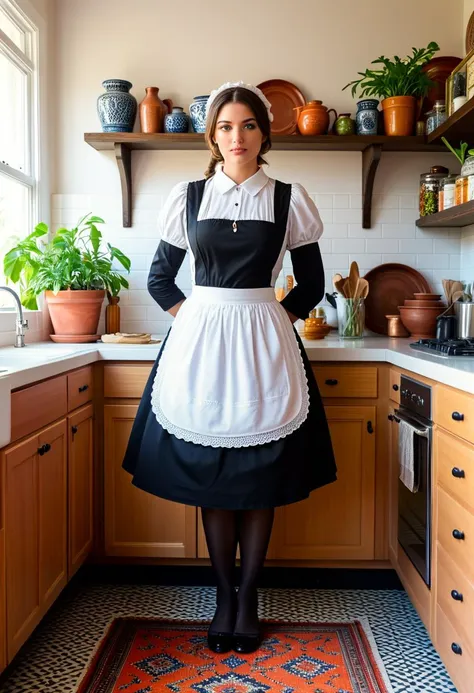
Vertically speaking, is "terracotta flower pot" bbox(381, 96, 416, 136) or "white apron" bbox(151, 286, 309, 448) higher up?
"terracotta flower pot" bbox(381, 96, 416, 136)

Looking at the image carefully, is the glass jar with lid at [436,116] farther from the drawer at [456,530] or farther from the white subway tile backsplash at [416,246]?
the drawer at [456,530]

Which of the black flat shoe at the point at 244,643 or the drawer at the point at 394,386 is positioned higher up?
the drawer at the point at 394,386

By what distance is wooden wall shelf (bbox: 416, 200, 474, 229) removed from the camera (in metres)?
2.52

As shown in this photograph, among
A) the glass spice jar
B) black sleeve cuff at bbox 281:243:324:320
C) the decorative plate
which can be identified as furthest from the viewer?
the decorative plate

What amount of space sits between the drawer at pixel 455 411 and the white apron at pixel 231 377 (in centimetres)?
38

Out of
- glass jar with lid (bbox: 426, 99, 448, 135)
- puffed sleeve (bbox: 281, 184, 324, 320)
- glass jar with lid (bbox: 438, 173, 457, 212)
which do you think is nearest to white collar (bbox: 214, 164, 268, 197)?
puffed sleeve (bbox: 281, 184, 324, 320)

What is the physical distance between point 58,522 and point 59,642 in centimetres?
38

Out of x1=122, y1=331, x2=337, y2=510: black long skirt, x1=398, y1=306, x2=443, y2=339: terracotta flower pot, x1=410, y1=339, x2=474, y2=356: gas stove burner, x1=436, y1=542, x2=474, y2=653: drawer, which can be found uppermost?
x1=398, y1=306, x2=443, y2=339: terracotta flower pot

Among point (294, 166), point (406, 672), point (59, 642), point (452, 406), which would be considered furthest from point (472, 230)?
point (59, 642)

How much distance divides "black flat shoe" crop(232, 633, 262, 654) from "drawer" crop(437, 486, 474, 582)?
2.16ft

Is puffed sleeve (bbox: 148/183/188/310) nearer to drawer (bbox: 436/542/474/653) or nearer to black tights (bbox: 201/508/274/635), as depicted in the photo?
black tights (bbox: 201/508/274/635)

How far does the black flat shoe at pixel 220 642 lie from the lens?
202 cm

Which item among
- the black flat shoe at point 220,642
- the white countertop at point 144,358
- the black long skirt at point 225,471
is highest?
the white countertop at point 144,358

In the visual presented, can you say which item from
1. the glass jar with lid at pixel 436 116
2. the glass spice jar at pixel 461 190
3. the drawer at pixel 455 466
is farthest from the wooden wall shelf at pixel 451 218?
the drawer at pixel 455 466
